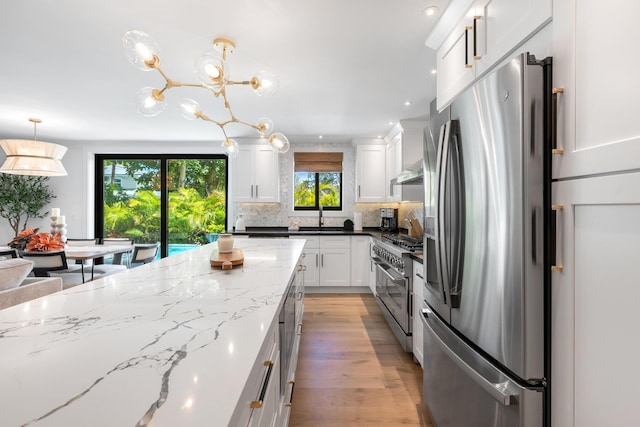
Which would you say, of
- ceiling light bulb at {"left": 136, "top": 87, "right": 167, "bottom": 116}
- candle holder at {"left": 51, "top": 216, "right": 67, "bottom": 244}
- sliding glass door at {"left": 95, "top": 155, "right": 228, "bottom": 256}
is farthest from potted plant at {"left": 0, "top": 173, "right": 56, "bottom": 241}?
ceiling light bulb at {"left": 136, "top": 87, "right": 167, "bottom": 116}

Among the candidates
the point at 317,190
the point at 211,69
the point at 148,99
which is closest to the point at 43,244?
the point at 148,99

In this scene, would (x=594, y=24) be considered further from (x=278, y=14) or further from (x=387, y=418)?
(x=387, y=418)

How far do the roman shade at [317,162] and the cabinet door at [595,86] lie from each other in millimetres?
4129

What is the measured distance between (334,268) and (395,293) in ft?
5.34

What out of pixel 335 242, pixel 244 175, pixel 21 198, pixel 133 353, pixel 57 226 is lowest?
pixel 335 242

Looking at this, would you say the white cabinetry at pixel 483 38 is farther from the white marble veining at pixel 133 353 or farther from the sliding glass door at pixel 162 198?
the sliding glass door at pixel 162 198

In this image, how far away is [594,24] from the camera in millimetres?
825

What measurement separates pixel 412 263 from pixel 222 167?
4.04 m

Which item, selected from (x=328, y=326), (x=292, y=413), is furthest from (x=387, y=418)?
(x=328, y=326)

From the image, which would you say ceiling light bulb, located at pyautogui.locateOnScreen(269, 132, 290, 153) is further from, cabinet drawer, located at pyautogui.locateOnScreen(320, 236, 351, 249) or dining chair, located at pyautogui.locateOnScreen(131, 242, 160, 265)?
dining chair, located at pyautogui.locateOnScreen(131, 242, 160, 265)

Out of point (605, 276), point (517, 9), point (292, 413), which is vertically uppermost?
point (517, 9)

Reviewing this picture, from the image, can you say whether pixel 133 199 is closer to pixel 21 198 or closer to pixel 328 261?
pixel 21 198

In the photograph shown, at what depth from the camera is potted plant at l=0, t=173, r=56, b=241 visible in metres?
4.76

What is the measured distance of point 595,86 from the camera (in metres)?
0.82
